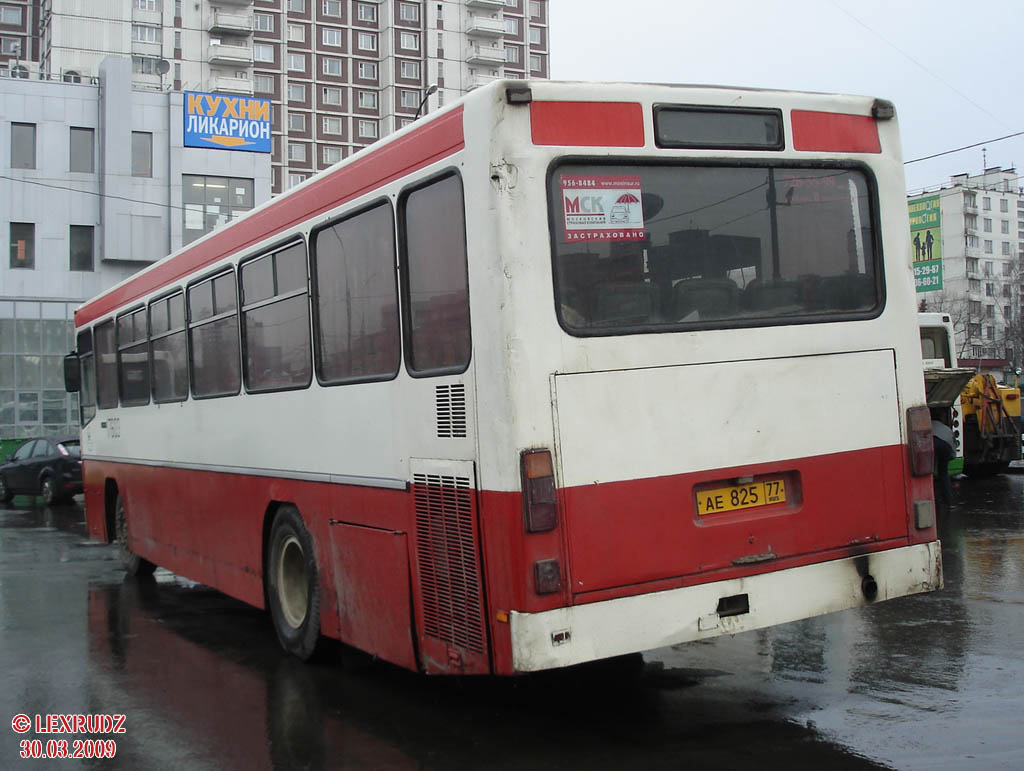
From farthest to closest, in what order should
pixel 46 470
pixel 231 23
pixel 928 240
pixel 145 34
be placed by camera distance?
pixel 231 23 < pixel 145 34 < pixel 928 240 < pixel 46 470

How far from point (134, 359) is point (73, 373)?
2769mm

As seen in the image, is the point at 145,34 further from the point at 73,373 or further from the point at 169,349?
the point at 169,349

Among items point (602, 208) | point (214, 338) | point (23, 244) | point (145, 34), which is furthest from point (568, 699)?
point (145, 34)

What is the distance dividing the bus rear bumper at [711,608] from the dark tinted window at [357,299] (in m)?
1.87

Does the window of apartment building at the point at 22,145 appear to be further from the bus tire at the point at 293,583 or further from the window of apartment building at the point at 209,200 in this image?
the bus tire at the point at 293,583

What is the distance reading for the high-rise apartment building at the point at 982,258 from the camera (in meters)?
95.5

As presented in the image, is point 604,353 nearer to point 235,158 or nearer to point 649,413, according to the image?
point 649,413

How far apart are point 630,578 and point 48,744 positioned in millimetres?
3413

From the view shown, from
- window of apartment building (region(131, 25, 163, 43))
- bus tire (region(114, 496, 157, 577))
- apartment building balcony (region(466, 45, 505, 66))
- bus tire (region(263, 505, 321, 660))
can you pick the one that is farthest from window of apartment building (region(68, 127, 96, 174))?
apartment building balcony (region(466, 45, 505, 66))

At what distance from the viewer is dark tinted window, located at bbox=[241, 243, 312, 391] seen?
7.48m

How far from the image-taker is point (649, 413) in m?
5.50

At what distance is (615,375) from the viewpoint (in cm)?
544

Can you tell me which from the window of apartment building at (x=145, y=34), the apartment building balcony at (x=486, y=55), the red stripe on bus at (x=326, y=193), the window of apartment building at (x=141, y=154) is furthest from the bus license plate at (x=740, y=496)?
the apartment building balcony at (x=486, y=55)

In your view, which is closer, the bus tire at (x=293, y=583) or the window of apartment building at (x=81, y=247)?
the bus tire at (x=293, y=583)
